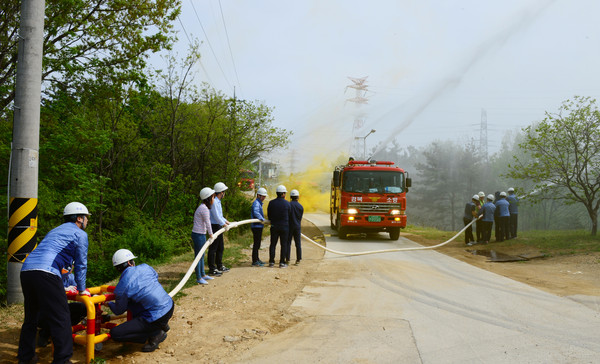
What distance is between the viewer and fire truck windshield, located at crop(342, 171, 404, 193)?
16.8 m

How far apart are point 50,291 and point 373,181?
13743mm

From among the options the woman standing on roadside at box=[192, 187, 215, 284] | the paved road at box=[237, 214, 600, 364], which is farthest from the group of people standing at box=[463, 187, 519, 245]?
the woman standing on roadside at box=[192, 187, 215, 284]

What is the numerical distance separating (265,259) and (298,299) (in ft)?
16.5

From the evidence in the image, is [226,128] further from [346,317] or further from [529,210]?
[529,210]

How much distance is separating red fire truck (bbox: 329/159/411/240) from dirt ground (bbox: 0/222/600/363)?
166 inches

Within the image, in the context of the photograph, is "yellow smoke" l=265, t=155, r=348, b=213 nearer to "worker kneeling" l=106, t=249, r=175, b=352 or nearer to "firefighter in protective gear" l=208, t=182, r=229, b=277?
"firefighter in protective gear" l=208, t=182, r=229, b=277

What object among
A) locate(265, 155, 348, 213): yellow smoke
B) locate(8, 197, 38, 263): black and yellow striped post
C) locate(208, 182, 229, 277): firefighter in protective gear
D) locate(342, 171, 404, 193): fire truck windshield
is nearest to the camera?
locate(8, 197, 38, 263): black and yellow striped post

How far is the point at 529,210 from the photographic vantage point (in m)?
61.5

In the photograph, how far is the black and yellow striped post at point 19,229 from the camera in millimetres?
6406

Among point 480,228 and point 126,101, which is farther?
point 480,228

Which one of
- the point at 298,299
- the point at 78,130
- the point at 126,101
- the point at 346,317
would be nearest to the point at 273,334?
the point at 346,317

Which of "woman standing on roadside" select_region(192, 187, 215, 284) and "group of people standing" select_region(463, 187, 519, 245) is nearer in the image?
"woman standing on roadside" select_region(192, 187, 215, 284)

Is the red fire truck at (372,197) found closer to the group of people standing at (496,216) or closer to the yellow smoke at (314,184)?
the group of people standing at (496,216)

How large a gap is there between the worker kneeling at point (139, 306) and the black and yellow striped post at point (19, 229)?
2.37 meters
